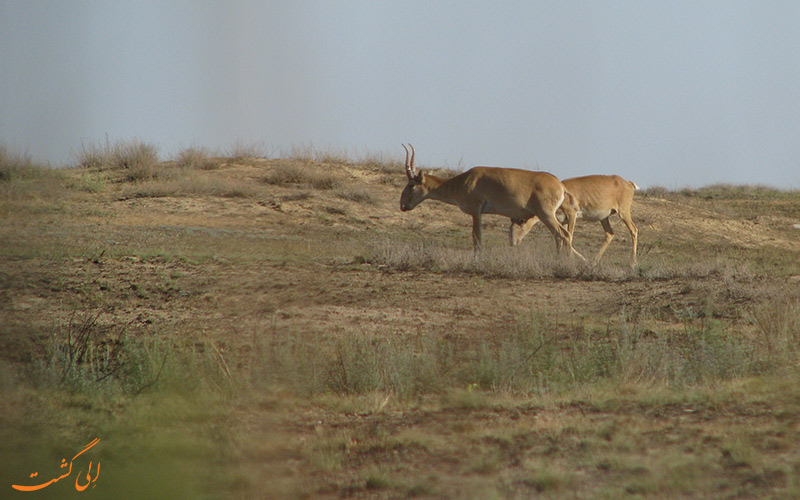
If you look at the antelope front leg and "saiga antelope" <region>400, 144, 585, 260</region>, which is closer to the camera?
the antelope front leg

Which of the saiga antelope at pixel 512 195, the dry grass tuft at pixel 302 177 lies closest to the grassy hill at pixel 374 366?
the saiga antelope at pixel 512 195

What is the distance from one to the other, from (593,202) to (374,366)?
11.8 m

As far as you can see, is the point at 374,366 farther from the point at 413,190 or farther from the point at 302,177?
the point at 302,177

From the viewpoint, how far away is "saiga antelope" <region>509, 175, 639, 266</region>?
18312mm

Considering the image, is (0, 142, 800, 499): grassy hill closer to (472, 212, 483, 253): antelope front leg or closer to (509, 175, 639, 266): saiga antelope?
(472, 212, 483, 253): antelope front leg

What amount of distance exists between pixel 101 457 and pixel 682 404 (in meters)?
4.87

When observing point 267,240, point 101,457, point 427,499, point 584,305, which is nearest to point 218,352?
point 101,457

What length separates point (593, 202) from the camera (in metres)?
19.0

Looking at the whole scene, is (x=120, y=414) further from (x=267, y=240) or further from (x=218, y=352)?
(x=267, y=240)

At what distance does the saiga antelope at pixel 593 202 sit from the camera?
721 inches

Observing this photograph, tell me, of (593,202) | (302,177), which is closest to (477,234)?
(593,202)

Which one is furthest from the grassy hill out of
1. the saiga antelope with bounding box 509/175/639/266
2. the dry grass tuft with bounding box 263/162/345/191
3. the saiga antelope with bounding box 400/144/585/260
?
the dry grass tuft with bounding box 263/162/345/191

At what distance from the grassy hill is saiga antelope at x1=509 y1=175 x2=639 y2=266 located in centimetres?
262

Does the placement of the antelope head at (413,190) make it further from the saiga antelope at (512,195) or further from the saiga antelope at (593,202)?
the saiga antelope at (593,202)
